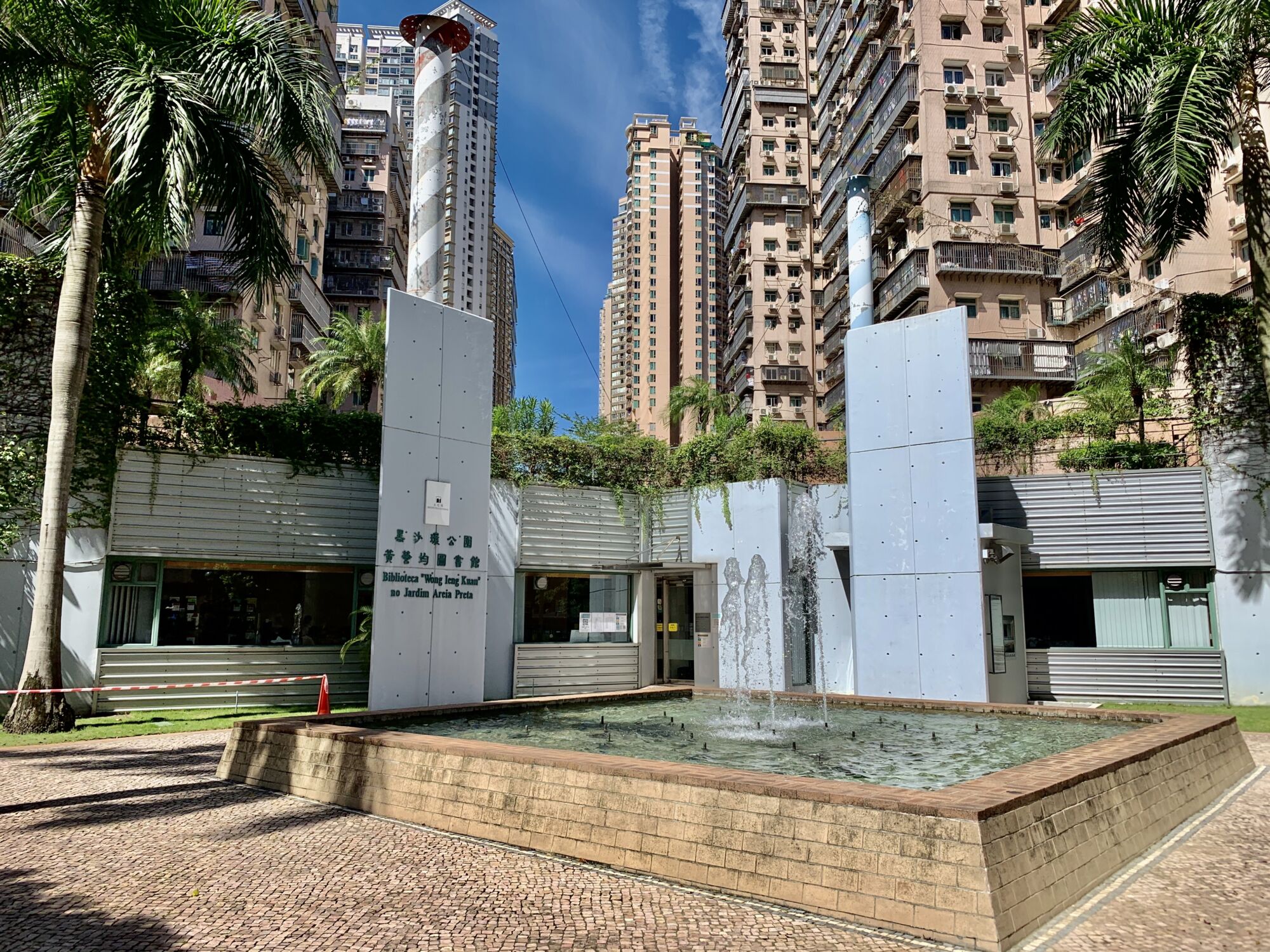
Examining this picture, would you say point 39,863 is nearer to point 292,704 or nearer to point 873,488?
point 292,704

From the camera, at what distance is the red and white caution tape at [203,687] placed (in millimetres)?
12375

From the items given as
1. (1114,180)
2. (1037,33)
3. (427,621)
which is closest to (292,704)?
(427,621)

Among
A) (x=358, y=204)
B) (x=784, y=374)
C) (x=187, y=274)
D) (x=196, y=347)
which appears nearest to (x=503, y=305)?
(x=358, y=204)

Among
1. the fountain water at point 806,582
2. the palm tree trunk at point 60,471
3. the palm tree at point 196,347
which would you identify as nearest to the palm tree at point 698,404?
the palm tree at point 196,347

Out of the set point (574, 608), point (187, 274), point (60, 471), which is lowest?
point (574, 608)

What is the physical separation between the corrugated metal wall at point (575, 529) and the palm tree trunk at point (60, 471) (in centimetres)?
816

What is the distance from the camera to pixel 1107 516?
55.8 feet

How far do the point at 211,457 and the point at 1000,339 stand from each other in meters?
30.2

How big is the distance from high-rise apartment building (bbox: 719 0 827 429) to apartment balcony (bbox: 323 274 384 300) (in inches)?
997

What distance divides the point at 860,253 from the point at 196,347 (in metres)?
16.6

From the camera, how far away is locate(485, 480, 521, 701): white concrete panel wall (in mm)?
17500

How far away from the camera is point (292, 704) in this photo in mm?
16281

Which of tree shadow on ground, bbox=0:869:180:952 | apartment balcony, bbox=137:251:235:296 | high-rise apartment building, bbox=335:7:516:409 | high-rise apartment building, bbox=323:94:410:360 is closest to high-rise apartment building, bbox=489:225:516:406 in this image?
high-rise apartment building, bbox=335:7:516:409

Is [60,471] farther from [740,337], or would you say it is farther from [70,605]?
[740,337]
